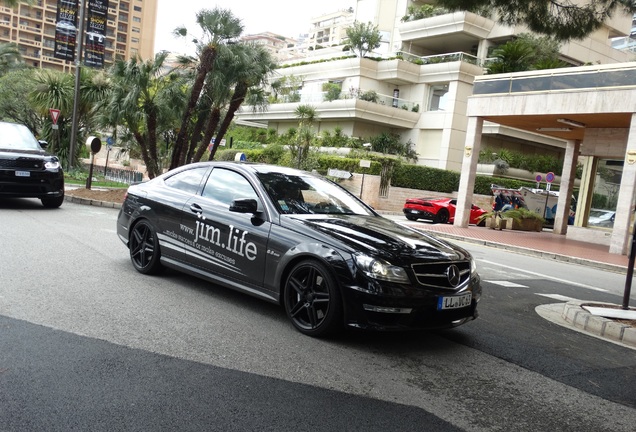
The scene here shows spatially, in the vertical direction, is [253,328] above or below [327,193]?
below

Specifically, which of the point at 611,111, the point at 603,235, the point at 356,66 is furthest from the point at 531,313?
the point at 356,66

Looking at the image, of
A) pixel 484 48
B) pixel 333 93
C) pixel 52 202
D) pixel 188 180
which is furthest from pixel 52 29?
pixel 188 180

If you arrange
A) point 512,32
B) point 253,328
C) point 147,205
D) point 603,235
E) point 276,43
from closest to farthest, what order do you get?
point 253,328 < point 147,205 < point 603,235 < point 512,32 < point 276,43

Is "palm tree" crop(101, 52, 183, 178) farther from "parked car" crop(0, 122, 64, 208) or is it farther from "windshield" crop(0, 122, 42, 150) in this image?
"parked car" crop(0, 122, 64, 208)

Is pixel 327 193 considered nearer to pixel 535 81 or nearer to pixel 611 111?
pixel 611 111

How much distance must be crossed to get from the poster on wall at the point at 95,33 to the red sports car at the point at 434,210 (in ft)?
47.9

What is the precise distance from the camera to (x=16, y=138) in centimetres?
1311

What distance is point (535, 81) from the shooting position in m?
20.5

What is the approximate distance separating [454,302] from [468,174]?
1896 cm

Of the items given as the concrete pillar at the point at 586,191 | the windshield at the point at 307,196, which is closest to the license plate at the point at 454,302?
the windshield at the point at 307,196

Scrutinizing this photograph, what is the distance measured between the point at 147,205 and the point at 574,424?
524 cm

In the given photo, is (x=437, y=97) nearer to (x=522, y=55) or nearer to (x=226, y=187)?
(x=522, y=55)

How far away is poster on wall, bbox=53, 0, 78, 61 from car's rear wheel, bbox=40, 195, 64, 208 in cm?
1207

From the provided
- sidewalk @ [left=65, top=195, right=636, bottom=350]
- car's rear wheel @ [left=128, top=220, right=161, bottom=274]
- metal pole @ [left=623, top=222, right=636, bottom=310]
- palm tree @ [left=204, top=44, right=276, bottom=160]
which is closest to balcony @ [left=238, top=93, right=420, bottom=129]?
sidewalk @ [left=65, top=195, right=636, bottom=350]
